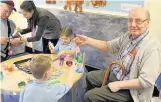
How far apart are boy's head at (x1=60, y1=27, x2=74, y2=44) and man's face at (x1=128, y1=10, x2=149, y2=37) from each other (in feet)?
1.77

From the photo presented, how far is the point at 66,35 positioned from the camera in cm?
177

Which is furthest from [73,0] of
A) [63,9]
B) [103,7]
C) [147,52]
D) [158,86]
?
[158,86]

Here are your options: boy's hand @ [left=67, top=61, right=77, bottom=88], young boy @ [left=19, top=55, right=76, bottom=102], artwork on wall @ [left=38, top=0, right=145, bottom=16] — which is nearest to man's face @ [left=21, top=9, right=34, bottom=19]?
artwork on wall @ [left=38, top=0, right=145, bottom=16]

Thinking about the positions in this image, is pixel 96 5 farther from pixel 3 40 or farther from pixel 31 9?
pixel 3 40

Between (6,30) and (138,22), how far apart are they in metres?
1.03

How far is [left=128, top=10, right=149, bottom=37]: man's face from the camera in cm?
134

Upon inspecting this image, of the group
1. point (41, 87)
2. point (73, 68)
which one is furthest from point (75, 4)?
point (41, 87)

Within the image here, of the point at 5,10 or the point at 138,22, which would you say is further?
the point at 5,10

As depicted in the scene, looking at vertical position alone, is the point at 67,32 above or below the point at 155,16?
below

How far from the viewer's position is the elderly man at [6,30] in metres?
1.76

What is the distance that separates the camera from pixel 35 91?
1.18 meters

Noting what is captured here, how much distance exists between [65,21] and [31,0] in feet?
1.09

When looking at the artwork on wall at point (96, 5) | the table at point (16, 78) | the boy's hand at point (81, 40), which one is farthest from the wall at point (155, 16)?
the table at point (16, 78)

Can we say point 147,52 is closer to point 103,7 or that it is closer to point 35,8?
point 103,7
